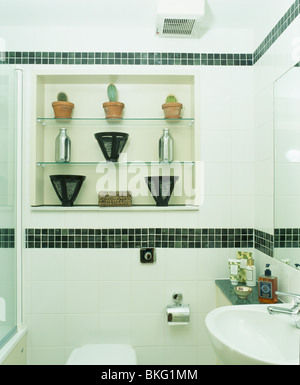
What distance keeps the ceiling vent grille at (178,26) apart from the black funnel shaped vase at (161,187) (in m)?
0.93

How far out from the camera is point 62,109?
200 centimetres

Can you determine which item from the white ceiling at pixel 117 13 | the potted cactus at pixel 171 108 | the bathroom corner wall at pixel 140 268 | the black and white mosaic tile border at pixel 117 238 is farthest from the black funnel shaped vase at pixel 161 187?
the white ceiling at pixel 117 13

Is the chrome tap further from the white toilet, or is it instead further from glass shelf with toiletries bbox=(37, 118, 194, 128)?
glass shelf with toiletries bbox=(37, 118, 194, 128)

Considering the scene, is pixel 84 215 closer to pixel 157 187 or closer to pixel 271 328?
pixel 157 187

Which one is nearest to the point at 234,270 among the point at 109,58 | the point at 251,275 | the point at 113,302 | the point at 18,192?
the point at 251,275

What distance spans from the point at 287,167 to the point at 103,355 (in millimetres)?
1476

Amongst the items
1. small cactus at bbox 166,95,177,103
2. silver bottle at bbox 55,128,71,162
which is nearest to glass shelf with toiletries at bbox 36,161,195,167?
silver bottle at bbox 55,128,71,162

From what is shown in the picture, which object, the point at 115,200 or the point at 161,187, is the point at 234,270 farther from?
the point at 115,200

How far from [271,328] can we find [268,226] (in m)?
0.61

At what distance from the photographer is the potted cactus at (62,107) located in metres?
1.99

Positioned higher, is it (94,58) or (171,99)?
(94,58)

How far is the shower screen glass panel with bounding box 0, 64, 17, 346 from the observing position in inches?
70.6

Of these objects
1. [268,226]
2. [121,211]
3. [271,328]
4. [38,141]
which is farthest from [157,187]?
[271,328]

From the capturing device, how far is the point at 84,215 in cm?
198
